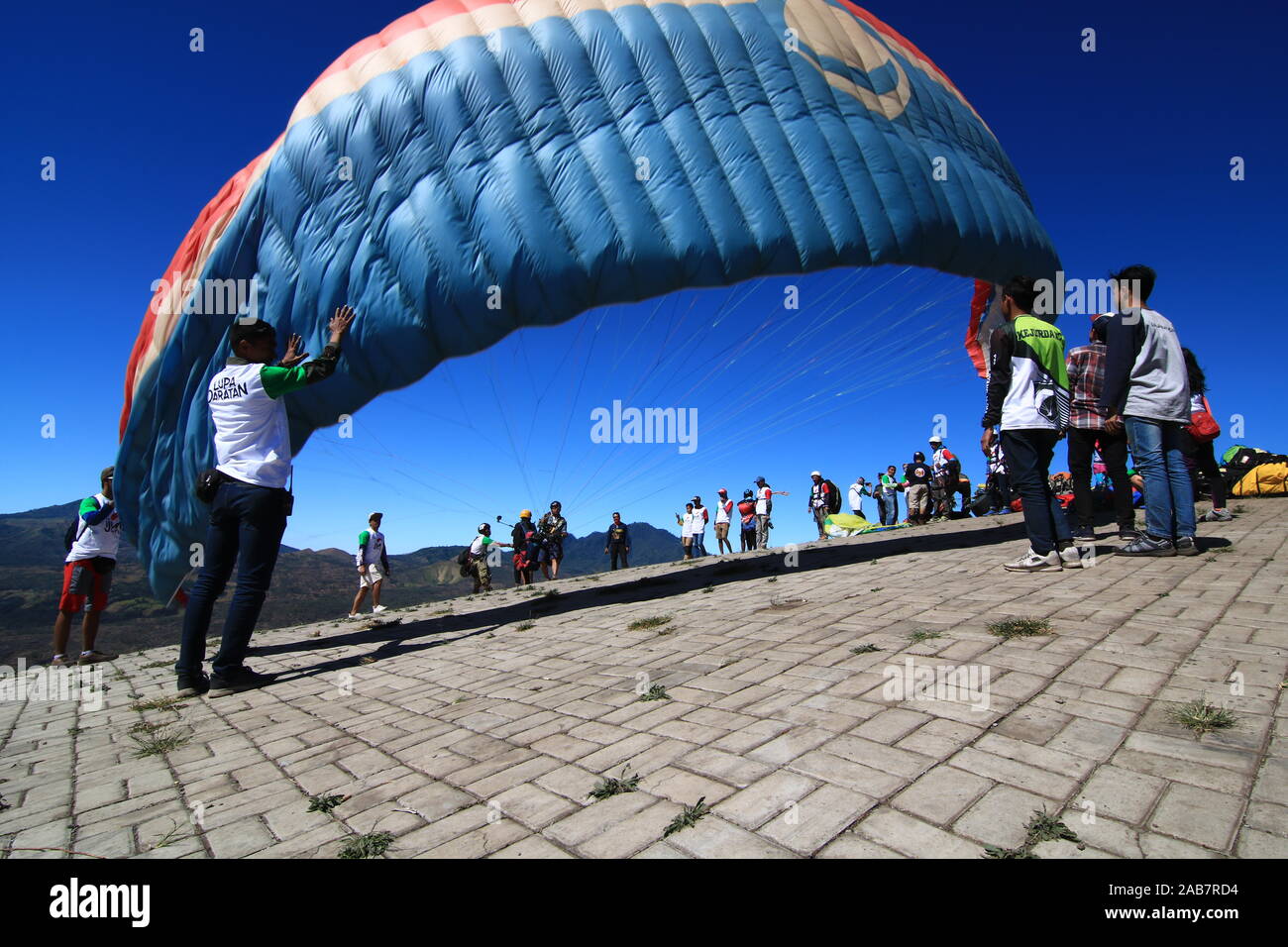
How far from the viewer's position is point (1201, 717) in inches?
73.3

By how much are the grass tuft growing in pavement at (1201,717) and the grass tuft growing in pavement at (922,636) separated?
1.09m

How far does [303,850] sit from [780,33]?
23.2ft

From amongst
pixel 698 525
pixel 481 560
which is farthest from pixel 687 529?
pixel 481 560

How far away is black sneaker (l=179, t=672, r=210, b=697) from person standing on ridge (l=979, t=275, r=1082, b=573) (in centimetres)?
584

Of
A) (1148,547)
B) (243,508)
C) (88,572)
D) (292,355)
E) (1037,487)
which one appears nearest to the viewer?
(243,508)

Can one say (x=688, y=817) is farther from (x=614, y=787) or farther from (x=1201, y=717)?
(x=1201, y=717)

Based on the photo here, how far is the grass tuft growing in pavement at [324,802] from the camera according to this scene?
1.90m

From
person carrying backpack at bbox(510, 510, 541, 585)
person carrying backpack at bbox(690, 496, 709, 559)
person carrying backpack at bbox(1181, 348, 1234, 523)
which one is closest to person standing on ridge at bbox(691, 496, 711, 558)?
person carrying backpack at bbox(690, 496, 709, 559)

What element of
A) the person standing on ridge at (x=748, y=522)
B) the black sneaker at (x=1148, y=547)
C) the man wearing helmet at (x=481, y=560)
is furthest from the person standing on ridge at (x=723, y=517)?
the black sneaker at (x=1148, y=547)

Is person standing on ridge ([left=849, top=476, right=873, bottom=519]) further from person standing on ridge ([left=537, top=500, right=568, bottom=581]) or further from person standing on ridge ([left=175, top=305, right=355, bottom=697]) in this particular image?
person standing on ridge ([left=175, top=305, right=355, bottom=697])

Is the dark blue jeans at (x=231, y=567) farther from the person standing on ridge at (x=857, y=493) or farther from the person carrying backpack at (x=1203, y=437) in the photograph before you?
the person standing on ridge at (x=857, y=493)

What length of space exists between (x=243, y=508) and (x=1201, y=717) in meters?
4.74

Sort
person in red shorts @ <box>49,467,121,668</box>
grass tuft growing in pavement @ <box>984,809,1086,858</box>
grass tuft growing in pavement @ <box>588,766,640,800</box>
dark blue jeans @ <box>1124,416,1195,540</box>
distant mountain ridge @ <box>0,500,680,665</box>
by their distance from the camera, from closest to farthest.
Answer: grass tuft growing in pavement @ <box>984,809,1086,858</box>, grass tuft growing in pavement @ <box>588,766,640,800</box>, dark blue jeans @ <box>1124,416,1195,540</box>, person in red shorts @ <box>49,467,121,668</box>, distant mountain ridge @ <box>0,500,680,665</box>

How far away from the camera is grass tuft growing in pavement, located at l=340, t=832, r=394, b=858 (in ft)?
5.13
